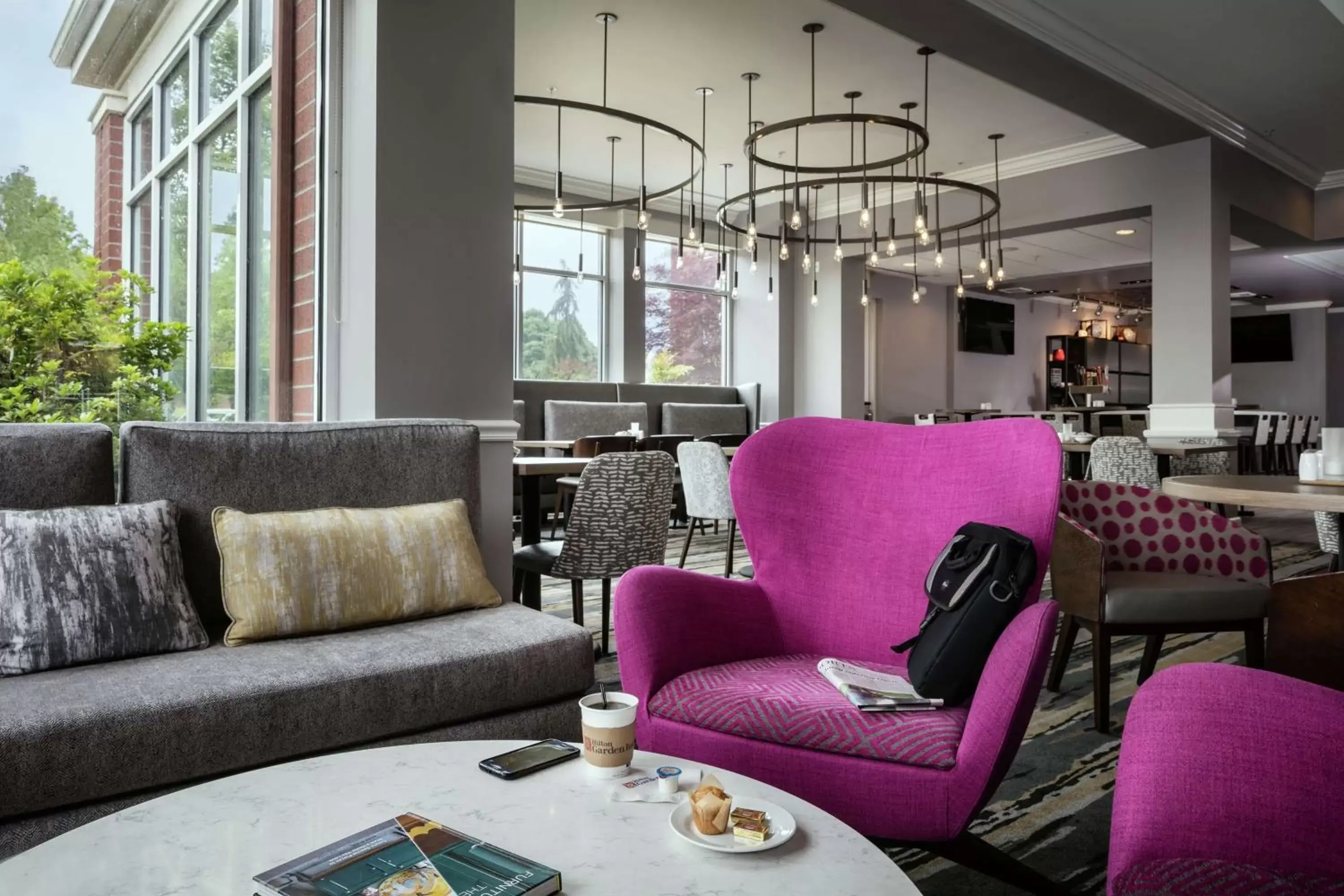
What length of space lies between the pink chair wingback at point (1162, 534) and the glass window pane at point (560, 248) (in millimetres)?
6503

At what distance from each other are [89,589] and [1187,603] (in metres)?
2.79

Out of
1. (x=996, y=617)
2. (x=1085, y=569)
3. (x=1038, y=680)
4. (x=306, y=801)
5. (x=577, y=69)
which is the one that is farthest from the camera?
(x=577, y=69)

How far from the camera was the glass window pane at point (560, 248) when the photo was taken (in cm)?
880

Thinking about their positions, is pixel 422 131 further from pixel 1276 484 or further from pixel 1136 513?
pixel 1276 484

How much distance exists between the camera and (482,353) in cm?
312

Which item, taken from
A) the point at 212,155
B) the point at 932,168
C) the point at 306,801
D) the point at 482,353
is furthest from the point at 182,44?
the point at 932,168

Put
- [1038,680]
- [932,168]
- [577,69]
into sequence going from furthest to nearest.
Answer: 1. [932,168]
2. [577,69]
3. [1038,680]

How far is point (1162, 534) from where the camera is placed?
286 cm

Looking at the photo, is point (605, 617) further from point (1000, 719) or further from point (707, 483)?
point (1000, 719)

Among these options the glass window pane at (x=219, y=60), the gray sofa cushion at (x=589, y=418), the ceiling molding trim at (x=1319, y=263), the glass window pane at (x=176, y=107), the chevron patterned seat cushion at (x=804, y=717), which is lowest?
the chevron patterned seat cushion at (x=804, y=717)

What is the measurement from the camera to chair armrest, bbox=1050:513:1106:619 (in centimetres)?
251

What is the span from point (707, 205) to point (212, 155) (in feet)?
23.0

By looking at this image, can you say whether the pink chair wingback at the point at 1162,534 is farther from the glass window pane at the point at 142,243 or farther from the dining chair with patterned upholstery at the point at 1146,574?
the glass window pane at the point at 142,243

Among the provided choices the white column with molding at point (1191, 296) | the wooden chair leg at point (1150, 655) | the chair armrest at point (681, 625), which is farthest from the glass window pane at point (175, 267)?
the white column with molding at point (1191, 296)
